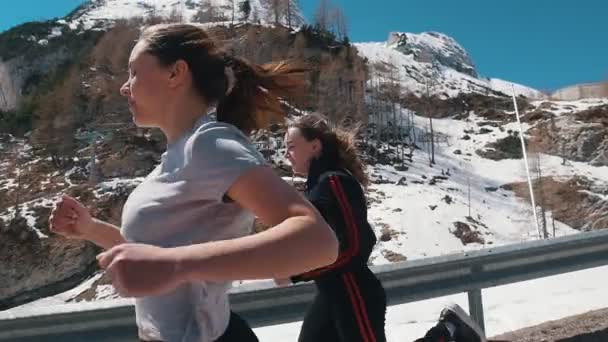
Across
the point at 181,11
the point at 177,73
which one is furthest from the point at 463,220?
the point at 181,11

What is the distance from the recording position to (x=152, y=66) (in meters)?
1.38

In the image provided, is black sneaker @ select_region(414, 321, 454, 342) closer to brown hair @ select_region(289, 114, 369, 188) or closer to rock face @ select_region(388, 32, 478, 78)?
brown hair @ select_region(289, 114, 369, 188)

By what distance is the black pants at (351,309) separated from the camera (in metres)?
2.39

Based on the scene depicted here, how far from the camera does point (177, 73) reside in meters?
1.38

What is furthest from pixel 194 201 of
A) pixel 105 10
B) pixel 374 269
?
pixel 105 10

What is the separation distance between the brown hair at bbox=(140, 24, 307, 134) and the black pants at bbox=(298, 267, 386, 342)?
1.04 m

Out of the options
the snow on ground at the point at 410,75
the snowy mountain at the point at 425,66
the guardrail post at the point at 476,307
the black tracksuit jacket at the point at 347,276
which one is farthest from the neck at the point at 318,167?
the snow on ground at the point at 410,75

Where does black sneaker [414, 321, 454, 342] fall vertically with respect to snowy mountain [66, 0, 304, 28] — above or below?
below

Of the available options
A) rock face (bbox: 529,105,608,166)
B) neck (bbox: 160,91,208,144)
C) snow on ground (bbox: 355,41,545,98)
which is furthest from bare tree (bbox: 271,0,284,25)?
neck (bbox: 160,91,208,144)

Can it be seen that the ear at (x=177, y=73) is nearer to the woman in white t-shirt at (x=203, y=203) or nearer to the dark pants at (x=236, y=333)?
the woman in white t-shirt at (x=203, y=203)

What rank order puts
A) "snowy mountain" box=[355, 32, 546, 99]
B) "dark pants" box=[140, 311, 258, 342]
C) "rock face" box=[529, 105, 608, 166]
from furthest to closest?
"snowy mountain" box=[355, 32, 546, 99]
"rock face" box=[529, 105, 608, 166]
"dark pants" box=[140, 311, 258, 342]

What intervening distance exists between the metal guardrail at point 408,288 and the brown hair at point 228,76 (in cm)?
175

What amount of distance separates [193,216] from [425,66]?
112 metres

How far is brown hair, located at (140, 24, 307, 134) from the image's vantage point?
1.39m
